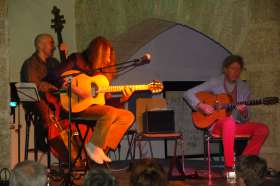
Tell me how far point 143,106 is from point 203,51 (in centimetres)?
261

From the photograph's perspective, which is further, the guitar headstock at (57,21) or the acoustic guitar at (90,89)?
the guitar headstock at (57,21)

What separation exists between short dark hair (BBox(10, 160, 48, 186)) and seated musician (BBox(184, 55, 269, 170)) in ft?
10.5

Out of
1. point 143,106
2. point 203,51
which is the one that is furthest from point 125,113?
point 203,51

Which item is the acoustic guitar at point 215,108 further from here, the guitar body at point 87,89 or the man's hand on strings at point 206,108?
the guitar body at point 87,89

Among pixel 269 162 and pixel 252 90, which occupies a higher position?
pixel 252 90

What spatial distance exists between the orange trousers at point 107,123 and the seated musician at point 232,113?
0.81m

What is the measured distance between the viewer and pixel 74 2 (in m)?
7.82

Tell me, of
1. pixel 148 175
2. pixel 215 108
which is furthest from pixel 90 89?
pixel 148 175

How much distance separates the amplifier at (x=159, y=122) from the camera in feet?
20.5

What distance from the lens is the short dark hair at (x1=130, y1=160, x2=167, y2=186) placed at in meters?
2.61

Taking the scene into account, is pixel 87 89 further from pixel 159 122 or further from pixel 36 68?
pixel 36 68

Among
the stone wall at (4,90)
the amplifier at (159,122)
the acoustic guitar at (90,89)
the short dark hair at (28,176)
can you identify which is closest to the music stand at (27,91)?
the stone wall at (4,90)

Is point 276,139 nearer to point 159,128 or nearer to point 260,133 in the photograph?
point 260,133

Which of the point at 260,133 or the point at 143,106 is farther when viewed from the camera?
the point at 143,106
